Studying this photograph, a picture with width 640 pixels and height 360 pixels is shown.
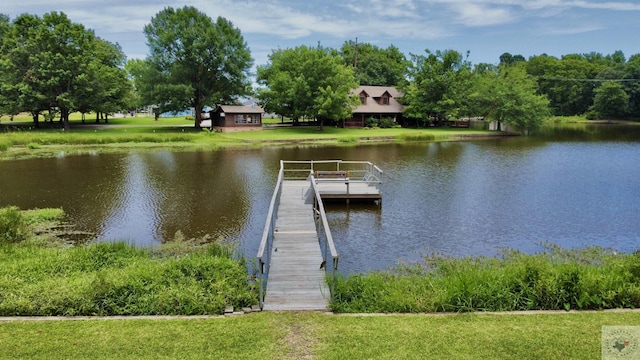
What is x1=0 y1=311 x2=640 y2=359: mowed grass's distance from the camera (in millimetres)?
6363

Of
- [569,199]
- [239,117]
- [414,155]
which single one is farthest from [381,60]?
[569,199]

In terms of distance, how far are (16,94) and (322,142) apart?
114 feet

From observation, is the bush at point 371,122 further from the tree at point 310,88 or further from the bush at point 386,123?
the tree at point 310,88

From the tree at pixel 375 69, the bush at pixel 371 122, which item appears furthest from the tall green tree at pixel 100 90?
the tree at pixel 375 69

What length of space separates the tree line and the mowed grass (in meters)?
44.0

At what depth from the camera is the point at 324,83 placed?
174 feet

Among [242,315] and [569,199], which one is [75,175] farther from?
[569,199]

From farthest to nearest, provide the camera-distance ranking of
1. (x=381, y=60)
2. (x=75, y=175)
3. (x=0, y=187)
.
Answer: (x=381, y=60) → (x=75, y=175) → (x=0, y=187)

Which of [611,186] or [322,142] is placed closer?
[611,186]

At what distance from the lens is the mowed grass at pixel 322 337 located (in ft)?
20.9

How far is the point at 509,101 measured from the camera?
56562 millimetres

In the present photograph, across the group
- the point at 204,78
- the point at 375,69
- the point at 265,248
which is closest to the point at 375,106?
the point at 375,69

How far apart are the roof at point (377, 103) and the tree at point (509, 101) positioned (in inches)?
405

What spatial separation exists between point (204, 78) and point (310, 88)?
1391 centimetres
